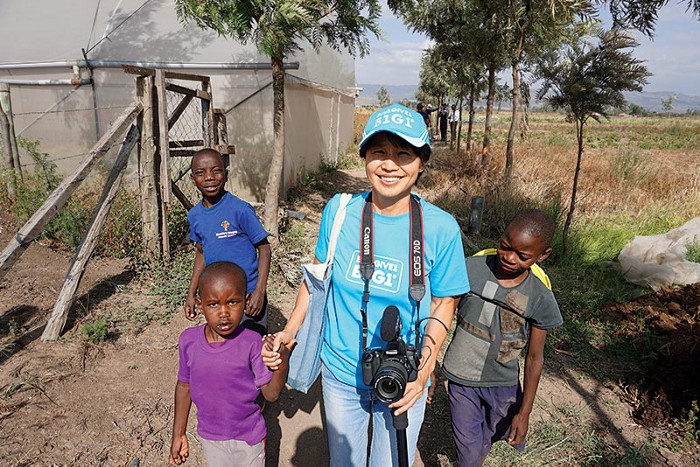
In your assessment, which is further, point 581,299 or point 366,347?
point 581,299

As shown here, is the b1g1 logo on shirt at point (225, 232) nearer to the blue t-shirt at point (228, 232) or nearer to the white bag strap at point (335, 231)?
the blue t-shirt at point (228, 232)

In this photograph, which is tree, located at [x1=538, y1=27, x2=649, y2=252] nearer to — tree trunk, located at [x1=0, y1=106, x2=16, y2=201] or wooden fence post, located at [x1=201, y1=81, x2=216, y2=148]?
wooden fence post, located at [x1=201, y1=81, x2=216, y2=148]

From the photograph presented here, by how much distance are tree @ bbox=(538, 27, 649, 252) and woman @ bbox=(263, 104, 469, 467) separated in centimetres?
545

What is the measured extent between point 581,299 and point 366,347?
4442 mm

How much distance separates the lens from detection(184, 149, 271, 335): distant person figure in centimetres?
269

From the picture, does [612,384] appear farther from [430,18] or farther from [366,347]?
[430,18]

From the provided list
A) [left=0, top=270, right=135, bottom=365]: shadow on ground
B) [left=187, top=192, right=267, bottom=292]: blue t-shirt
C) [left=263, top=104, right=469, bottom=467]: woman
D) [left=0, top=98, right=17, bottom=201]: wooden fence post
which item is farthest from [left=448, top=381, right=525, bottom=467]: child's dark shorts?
[left=0, top=98, right=17, bottom=201]: wooden fence post

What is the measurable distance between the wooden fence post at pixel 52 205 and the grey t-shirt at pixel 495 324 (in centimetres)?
295

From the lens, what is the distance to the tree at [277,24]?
473 cm

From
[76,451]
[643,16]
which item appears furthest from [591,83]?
[76,451]

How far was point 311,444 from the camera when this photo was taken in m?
2.90

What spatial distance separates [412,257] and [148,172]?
3885mm

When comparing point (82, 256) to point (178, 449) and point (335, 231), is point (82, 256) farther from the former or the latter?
point (335, 231)

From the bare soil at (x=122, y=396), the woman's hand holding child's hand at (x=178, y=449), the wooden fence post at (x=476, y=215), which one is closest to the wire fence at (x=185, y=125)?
the bare soil at (x=122, y=396)
